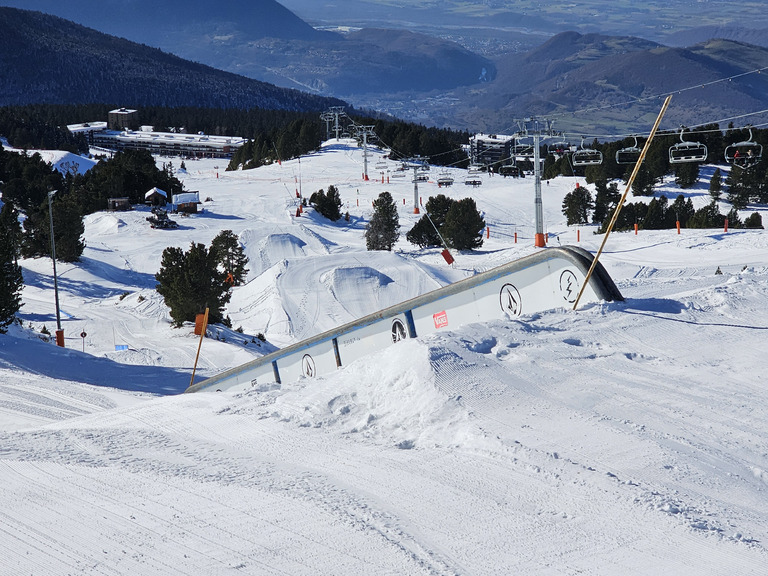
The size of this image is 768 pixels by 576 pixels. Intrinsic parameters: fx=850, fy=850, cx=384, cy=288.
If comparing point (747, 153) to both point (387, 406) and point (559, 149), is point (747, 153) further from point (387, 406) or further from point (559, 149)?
point (559, 149)

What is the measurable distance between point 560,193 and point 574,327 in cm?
5396

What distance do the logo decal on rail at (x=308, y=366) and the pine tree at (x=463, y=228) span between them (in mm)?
29595

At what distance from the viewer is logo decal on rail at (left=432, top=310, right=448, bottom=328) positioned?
11.1 metres

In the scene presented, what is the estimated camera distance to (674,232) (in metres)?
31.9

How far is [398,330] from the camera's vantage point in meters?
11.3

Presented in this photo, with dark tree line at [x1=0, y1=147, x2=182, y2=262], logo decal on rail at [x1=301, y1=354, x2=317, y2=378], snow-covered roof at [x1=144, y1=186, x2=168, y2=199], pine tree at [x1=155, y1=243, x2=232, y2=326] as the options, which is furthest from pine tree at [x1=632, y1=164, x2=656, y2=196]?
logo decal on rail at [x1=301, y1=354, x2=317, y2=378]

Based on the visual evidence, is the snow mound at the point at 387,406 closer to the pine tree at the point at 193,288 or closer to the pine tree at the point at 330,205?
the pine tree at the point at 193,288

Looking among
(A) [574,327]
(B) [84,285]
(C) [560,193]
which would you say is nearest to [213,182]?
(C) [560,193]

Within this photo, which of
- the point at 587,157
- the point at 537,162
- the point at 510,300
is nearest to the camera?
the point at 510,300

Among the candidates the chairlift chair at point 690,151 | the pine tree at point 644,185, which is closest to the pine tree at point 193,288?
the chairlift chair at point 690,151

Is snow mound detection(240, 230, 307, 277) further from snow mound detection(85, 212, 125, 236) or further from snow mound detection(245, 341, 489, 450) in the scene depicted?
snow mound detection(245, 341, 489, 450)

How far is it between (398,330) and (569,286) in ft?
7.61

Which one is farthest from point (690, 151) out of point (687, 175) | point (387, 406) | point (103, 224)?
point (103, 224)

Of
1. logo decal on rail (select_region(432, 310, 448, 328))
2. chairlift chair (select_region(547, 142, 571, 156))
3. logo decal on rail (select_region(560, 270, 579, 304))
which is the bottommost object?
logo decal on rail (select_region(432, 310, 448, 328))
